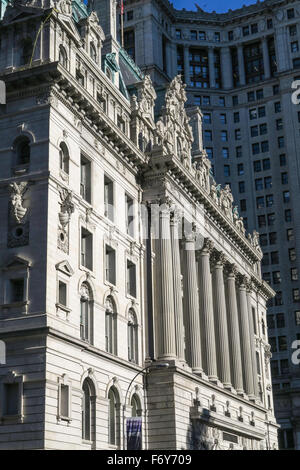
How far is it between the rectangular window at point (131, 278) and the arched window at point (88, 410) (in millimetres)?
11690

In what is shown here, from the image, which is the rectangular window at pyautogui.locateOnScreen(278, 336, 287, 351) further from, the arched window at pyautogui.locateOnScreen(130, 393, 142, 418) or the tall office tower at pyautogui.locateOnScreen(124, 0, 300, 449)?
the arched window at pyautogui.locateOnScreen(130, 393, 142, 418)

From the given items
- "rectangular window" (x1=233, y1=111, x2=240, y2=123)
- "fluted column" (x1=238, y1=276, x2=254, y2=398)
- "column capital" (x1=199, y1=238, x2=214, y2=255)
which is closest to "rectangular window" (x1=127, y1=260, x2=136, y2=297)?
"column capital" (x1=199, y1=238, x2=214, y2=255)

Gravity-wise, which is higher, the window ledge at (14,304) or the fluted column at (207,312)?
the fluted column at (207,312)

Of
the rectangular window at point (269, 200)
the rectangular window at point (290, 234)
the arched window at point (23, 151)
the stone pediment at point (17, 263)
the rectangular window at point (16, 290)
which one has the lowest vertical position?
the rectangular window at point (16, 290)

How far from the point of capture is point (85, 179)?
173 feet

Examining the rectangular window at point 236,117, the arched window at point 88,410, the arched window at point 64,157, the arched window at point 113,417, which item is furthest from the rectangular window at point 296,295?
the arched window at point 64,157

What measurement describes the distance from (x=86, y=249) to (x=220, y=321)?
2631 centimetres

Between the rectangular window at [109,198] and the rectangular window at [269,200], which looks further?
the rectangular window at [269,200]

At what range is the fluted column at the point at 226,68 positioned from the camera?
5305 inches

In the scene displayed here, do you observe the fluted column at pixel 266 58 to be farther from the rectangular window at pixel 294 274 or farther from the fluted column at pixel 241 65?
the rectangular window at pixel 294 274

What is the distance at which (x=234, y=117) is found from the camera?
131 meters

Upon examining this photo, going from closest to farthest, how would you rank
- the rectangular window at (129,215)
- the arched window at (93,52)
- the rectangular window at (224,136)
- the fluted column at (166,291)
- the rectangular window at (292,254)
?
the arched window at (93,52)
the fluted column at (166,291)
the rectangular window at (129,215)
the rectangular window at (292,254)
the rectangular window at (224,136)

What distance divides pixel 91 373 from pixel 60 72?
64.9 feet

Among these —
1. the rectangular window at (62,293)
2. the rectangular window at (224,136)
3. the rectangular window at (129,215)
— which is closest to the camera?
the rectangular window at (62,293)
